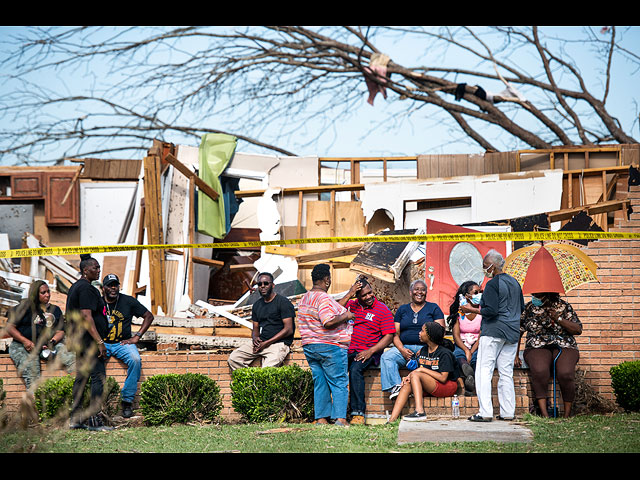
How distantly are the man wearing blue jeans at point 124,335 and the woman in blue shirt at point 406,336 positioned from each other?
2.79m

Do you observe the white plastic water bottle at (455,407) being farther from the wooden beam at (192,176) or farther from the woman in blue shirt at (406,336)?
the wooden beam at (192,176)

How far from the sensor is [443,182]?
1475 cm

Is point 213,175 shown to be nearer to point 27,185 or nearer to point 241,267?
point 241,267

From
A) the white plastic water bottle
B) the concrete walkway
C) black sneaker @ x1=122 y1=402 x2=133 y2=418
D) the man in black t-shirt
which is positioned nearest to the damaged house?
the man in black t-shirt

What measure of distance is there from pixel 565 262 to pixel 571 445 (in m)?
2.56

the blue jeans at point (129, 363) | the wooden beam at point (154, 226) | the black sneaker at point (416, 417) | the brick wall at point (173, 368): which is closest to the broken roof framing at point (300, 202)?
the wooden beam at point (154, 226)

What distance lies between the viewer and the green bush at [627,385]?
8.64m

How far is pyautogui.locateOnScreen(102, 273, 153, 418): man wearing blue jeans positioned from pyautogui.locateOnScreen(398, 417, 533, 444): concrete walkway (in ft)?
10.1

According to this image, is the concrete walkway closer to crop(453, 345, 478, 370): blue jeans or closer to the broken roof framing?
crop(453, 345, 478, 370): blue jeans

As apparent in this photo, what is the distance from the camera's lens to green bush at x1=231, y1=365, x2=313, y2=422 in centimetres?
848

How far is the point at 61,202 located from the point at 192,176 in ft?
10.7

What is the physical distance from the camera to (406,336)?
8.67 metres

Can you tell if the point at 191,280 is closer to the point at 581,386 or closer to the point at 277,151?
the point at 581,386

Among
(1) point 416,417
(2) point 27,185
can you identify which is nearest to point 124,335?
(1) point 416,417
